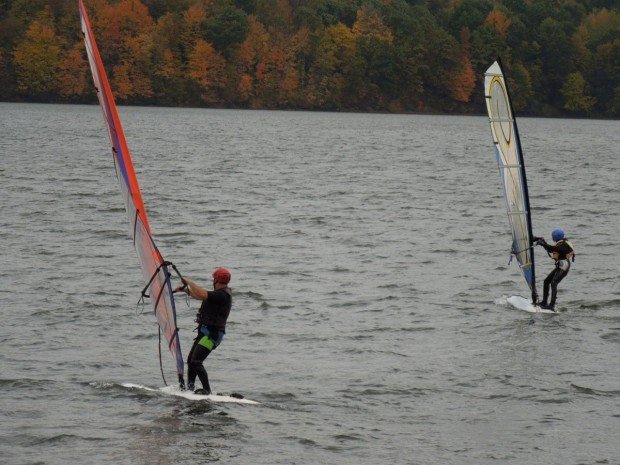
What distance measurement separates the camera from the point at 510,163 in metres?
23.4

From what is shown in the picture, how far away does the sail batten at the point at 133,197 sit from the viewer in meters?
12.9

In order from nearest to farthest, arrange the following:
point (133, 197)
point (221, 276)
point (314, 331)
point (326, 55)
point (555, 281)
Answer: point (133, 197)
point (221, 276)
point (314, 331)
point (555, 281)
point (326, 55)

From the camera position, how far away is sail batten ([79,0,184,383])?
12938 mm

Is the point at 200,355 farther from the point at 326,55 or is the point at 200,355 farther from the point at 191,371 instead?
the point at 326,55

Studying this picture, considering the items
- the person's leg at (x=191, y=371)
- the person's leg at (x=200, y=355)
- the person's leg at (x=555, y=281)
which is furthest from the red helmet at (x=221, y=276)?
the person's leg at (x=555, y=281)

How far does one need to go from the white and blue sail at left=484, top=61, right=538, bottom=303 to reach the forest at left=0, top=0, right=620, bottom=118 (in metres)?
118

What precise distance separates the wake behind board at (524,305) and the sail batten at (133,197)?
10.6 metres

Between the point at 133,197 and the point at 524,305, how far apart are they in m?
12.5

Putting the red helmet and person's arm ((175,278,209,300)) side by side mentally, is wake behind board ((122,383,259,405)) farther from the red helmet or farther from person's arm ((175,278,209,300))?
person's arm ((175,278,209,300))

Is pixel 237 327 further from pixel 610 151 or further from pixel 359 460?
pixel 610 151

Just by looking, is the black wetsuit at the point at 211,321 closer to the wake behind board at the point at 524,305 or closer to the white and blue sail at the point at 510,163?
the white and blue sail at the point at 510,163

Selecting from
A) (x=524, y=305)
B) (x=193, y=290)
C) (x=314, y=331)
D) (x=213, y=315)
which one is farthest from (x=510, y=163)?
(x=193, y=290)

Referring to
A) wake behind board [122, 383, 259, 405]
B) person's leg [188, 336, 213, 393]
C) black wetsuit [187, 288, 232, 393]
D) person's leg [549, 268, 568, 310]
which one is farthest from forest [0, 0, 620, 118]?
black wetsuit [187, 288, 232, 393]

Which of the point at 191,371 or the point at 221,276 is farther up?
the point at 221,276
